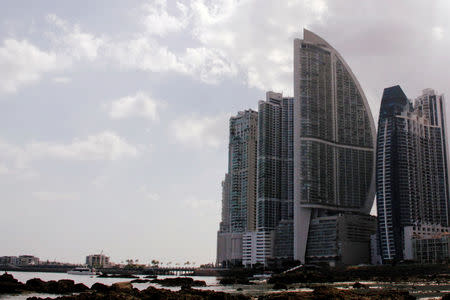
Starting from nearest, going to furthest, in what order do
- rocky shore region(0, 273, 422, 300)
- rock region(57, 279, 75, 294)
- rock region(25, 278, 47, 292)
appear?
1. rocky shore region(0, 273, 422, 300)
2. rock region(57, 279, 75, 294)
3. rock region(25, 278, 47, 292)

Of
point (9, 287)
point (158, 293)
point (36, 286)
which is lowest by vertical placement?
point (36, 286)

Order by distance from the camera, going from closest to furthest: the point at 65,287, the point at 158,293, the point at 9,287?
the point at 158,293, the point at 9,287, the point at 65,287

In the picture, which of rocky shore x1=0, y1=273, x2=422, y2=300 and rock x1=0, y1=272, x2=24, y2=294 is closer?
rocky shore x1=0, y1=273, x2=422, y2=300

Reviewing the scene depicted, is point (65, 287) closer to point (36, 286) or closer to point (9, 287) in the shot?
point (36, 286)

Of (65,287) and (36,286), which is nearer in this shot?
(65,287)

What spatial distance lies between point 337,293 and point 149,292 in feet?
111

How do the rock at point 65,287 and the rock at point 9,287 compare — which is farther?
the rock at point 65,287

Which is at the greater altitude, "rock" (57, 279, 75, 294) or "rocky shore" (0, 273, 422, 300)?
"rocky shore" (0, 273, 422, 300)

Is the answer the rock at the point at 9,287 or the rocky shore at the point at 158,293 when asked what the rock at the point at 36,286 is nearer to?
the rocky shore at the point at 158,293

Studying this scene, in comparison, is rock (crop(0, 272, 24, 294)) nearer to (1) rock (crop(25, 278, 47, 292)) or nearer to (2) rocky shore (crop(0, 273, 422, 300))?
(2) rocky shore (crop(0, 273, 422, 300))

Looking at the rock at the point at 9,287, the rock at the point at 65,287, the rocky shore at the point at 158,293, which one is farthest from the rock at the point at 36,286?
the rock at the point at 65,287

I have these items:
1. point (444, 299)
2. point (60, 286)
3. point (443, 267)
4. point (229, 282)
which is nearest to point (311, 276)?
point (229, 282)

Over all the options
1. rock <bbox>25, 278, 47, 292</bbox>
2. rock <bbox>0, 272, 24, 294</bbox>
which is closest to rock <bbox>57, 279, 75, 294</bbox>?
rock <bbox>25, 278, 47, 292</bbox>

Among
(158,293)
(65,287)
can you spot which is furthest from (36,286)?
(158,293)
